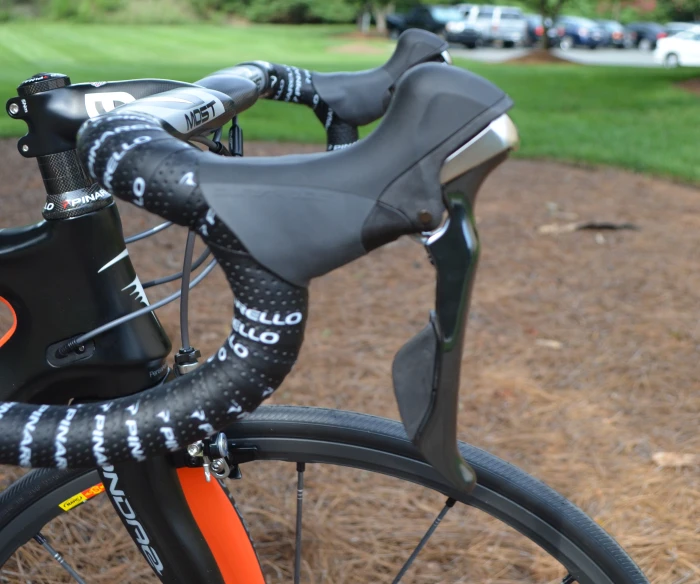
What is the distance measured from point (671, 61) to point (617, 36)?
42.8 ft

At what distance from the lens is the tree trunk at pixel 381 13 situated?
127 feet

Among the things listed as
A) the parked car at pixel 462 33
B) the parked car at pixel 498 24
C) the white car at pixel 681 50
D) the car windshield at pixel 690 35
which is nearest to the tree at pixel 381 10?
the parked car at pixel 498 24

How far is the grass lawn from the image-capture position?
8.94 meters

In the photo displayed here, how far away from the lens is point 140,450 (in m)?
0.80

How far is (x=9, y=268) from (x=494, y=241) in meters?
4.64

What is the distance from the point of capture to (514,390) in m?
3.42

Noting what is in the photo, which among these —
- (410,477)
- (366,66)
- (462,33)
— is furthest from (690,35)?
(410,477)

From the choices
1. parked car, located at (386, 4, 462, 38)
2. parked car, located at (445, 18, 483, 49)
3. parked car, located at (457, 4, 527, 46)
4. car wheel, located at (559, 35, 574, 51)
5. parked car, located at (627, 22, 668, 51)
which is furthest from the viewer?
parked car, located at (627, 22, 668, 51)

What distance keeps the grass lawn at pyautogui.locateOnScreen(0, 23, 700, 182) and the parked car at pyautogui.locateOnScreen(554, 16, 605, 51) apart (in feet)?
30.1

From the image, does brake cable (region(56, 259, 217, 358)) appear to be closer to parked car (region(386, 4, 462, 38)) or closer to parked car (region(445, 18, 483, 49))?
parked car (region(445, 18, 483, 49))

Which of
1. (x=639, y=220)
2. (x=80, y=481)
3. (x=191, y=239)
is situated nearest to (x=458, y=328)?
(x=191, y=239)

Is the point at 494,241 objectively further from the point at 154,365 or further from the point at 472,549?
the point at 154,365

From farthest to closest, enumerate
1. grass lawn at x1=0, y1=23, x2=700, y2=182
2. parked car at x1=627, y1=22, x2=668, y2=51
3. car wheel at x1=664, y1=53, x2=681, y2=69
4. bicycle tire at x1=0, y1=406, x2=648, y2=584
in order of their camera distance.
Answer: parked car at x1=627, y1=22, x2=668, y2=51 → car wheel at x1=664, y1=53, x2=681, y2=69 → grass lawn at x1=0, y1=23, x2=700, y2=182 → bicycle tire at x1=0, y1=406, x2=648, y2=584

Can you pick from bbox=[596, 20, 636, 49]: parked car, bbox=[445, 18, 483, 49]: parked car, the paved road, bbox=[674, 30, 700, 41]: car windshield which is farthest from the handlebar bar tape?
bbox=[596, 20, 636, 49]: parked car
